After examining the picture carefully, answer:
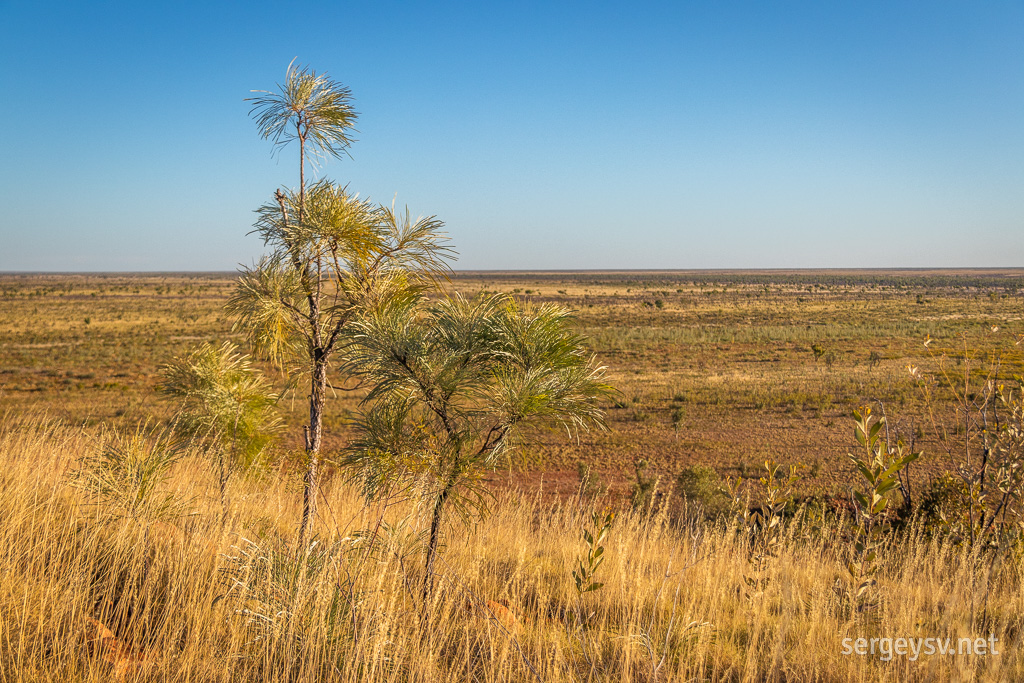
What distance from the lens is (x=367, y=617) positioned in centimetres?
212

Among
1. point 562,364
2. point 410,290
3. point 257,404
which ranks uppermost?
point 410,290

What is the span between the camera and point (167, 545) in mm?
2855

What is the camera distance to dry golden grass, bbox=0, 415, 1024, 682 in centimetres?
204

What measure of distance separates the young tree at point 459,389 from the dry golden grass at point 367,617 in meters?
0.33

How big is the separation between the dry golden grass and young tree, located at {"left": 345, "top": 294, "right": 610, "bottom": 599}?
1.07 ft

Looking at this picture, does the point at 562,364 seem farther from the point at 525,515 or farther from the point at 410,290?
the point at 525,515

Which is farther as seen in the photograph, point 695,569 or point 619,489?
point 619,489

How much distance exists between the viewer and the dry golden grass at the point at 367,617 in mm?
2041

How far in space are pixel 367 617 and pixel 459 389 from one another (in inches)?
40.6

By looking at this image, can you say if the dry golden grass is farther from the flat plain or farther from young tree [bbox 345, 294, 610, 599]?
the flat plain

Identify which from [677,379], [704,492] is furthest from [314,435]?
[677,379]

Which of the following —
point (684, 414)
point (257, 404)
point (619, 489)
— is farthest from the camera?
point (684, 414)

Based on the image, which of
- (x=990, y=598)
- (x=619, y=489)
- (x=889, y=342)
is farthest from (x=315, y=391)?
(x=889, y=342)

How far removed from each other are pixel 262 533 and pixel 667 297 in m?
67.3
